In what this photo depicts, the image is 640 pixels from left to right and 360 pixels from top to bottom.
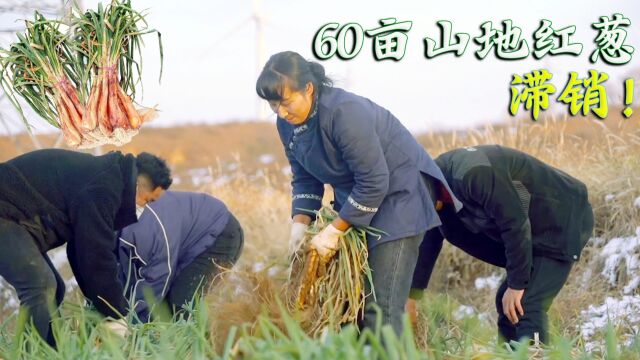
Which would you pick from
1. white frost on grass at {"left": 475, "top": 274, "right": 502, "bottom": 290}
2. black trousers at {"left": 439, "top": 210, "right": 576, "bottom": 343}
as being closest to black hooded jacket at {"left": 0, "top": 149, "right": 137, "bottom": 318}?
black trousers at {"left": 439, "top": 210, "right": 576, "bottom": 343}

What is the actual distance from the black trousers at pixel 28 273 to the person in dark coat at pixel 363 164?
108 centimetres

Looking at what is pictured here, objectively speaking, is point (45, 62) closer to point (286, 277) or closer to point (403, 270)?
point (286, 277)

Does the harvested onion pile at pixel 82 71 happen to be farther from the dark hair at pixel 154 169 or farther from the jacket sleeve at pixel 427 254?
the jacket sleeve at pixel 427 254

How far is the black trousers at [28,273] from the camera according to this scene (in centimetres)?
365

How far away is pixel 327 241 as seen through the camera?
A: 3.49 m

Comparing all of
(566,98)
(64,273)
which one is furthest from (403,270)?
(64,273)

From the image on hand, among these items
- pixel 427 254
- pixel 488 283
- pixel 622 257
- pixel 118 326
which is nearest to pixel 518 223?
pixel 427 254

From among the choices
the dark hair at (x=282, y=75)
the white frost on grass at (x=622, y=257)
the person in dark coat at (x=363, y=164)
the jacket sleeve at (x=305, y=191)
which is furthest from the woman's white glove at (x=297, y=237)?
the white frost on grass at (x=622, y=257)

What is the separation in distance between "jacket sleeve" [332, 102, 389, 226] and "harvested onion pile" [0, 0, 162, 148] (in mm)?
1530

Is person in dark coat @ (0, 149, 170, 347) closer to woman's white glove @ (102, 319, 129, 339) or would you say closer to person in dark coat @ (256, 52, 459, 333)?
woman's white glove @ (102, 319, 129, 339)

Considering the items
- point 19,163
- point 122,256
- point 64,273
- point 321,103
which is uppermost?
point 321,103

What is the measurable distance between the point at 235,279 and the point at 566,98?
3.93 metres

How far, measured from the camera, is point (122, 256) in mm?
4914

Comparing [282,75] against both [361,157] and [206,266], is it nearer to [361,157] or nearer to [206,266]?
[361,157]
